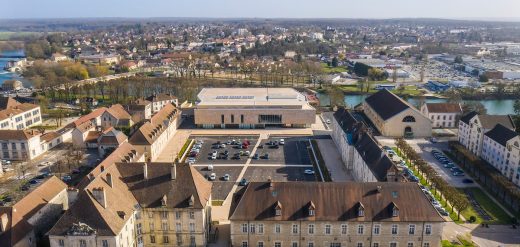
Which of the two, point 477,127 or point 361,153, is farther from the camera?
point 477,127

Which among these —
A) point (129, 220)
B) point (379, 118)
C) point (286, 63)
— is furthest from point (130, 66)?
point (129, 220)

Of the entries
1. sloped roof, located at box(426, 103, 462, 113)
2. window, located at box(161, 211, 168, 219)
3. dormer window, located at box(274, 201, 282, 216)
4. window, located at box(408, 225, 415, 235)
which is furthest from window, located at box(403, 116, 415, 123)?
window, located at box(161, 211, 168, 219)

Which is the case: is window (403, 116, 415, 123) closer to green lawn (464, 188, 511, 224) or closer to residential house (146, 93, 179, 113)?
green lawn (464, 188, 511, 224)

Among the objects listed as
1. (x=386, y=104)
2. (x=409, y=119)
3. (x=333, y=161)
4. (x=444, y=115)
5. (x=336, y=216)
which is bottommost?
(x=333, y=161)

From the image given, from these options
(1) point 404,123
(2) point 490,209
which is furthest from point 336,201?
(1) point 404,123

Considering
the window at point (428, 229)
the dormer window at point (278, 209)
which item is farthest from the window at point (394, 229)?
the dormer window at point (278, 209)

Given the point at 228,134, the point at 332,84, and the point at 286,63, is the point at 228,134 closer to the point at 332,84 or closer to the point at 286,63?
the point at 332,84

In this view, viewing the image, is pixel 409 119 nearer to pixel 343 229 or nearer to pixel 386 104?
pixel 386 104
